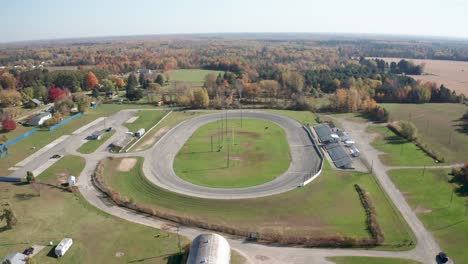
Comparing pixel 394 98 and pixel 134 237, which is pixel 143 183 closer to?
pixel 134 237

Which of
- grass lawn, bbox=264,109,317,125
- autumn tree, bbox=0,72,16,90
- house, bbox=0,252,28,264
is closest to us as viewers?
house, bbox=0,252,28,264

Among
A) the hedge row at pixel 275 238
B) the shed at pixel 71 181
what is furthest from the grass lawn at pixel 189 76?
the hedge row at pixel 275 238

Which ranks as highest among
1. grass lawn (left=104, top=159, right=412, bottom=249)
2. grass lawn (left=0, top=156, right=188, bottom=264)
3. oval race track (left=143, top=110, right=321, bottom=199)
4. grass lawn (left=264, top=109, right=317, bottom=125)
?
grass lawn (left=264, top=109, right=317, bottom=125)

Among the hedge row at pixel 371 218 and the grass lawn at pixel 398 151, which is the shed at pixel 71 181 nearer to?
the hedge row at pixel 371 218

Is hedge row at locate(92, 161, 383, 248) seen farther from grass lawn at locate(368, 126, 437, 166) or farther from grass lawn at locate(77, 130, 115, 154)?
grass lawn at locate(368, 126, 437, 166)

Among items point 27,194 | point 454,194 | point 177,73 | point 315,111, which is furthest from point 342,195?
point 177,73

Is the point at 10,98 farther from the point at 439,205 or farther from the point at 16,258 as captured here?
the point at 439,205

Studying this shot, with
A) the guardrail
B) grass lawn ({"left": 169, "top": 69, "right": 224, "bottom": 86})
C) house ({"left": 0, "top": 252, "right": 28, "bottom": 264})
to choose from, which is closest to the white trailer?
the guardrail
